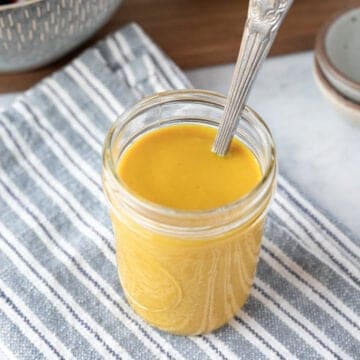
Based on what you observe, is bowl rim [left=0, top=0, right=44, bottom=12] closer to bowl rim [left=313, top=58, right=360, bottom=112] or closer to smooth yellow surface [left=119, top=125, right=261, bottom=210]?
smooth yellow surface [left=119, top=125, right=261, bottom=210]

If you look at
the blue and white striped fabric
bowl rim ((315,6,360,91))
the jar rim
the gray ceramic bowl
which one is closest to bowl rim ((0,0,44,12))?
the gray ceramic bowl

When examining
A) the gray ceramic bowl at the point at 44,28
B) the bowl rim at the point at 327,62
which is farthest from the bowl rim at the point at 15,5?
the bowl rim at the point at 327,62

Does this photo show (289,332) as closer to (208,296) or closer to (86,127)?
(208,296)

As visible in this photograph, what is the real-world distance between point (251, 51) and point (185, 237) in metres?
0.17

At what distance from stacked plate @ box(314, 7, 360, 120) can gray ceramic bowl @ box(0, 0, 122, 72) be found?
291 millimetres

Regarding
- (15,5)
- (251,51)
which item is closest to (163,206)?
(251,51)

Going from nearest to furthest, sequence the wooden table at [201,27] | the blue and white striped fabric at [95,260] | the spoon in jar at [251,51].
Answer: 1. the spoon in jar at [251,51]
2. the blue and white striped fabric at [95,260]
3. the wooden table at [201,27]

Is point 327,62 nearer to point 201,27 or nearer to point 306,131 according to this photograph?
point 306,131

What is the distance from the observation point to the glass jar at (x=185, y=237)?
67cm

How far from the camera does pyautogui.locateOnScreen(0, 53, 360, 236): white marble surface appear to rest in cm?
95

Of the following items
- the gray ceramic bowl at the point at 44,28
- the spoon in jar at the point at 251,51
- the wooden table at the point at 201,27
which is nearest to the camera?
the spoon in jar at the point at 251,51

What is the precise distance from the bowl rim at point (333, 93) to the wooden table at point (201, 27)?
0.40 ft

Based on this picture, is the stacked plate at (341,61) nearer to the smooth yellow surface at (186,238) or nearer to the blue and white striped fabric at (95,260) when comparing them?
the blue and white striped fabric at (95,260)

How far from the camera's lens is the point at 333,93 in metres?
0.98
